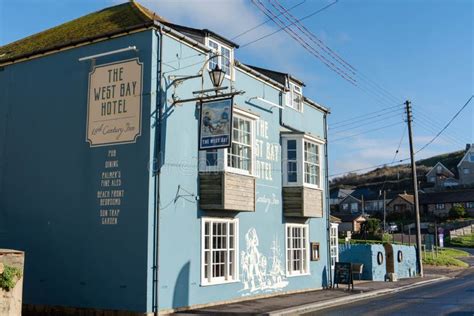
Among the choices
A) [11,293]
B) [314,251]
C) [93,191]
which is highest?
[93,191]

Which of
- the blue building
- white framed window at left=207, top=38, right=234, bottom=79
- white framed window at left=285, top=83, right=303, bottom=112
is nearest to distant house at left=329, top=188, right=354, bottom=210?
white framed window at left=285, top=83, right=303, bottom=112

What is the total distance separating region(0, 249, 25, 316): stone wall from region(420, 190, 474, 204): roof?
87147mm

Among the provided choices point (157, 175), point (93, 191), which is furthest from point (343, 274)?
point (93, 191)

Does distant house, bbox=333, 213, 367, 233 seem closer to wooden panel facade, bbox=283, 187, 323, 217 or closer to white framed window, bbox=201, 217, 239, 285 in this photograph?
wooden panel facade, bbox=283, 187, 323, 217

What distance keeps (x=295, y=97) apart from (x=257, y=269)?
7595 millimetres

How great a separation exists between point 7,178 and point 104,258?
15.3 feet

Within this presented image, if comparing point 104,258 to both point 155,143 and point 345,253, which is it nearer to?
point 155,143

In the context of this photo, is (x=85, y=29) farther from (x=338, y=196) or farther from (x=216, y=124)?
(x=338, y=196)

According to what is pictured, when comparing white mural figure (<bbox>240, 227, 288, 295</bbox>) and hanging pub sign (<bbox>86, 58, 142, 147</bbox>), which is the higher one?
hanging pub sign (<bbox>86, 58, 142, 147</bbox>)

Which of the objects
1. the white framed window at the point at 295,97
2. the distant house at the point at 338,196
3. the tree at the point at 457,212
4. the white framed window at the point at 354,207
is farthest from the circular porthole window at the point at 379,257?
the distant house at the point at 338,196

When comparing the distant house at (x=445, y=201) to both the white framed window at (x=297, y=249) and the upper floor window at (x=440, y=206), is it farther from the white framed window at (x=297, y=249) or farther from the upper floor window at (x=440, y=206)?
the white framed window at (x=297, y=249)

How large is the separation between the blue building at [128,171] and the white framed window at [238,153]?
0.15ft

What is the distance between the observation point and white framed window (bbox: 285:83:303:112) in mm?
20969

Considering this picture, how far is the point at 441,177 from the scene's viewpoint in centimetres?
11656
